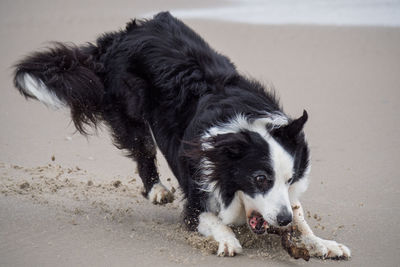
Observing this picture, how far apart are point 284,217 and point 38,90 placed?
6.87 feet

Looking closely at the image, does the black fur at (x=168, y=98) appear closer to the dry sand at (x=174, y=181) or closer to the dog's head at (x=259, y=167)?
the dog's head at (x=259, y=167)

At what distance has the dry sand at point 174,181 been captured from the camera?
14.4 feet

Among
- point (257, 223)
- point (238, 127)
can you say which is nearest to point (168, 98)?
point (238, 127)

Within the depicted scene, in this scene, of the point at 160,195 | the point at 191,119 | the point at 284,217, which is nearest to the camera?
the point at 284,217

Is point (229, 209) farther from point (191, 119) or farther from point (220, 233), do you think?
point (191, 119)

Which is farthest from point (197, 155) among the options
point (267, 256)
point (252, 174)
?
point (267, 256)

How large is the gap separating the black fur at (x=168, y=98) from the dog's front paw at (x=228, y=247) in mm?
283

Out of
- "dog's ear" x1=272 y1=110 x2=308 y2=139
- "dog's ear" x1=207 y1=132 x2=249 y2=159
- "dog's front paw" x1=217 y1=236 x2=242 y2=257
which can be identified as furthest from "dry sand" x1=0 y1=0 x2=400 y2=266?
"dog's ear" x1=272 y1=110 x2=308 y2=139

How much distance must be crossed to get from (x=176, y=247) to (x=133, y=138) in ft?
4.10

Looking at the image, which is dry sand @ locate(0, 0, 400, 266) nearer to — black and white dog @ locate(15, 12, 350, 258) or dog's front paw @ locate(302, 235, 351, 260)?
dog's front paw @ locate(302, 235, 351, 260)

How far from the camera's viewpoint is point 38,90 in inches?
191

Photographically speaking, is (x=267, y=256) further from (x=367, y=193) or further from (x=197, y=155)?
(x=367, y=193)

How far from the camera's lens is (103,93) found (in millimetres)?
5215

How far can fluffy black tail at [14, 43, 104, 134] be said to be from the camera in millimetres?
4871
